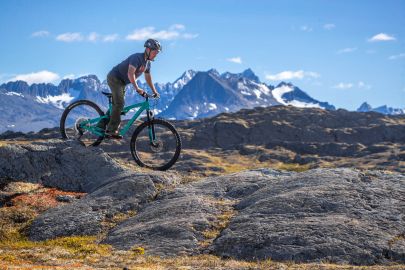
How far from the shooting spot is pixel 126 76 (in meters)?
22.5

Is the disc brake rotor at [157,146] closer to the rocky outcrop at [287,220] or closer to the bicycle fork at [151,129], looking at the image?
the bicycle fork at [151,129]

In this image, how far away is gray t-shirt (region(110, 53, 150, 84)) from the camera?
21469 mm

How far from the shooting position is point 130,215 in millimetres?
20906

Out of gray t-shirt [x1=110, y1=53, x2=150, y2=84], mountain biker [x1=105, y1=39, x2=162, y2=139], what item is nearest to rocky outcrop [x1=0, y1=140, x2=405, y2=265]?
mountain biker [x1=105, y1=39, x2=162, y2=139]

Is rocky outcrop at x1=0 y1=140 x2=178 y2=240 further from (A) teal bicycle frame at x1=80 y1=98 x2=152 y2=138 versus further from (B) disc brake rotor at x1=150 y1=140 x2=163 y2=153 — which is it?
(A) teal bicycle frame at x1=80 y1=98 x2=152 y2=138

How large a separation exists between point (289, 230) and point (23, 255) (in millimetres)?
9298

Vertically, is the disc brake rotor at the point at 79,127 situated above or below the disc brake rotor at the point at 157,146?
above

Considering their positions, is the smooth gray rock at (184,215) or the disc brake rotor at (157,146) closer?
the smooth gray rock at (184,215)

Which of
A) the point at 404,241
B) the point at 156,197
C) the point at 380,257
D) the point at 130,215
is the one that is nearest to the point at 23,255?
the point at 130,215

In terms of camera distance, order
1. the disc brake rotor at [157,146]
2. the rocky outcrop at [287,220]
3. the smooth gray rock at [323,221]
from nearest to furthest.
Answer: the smooth gray rock at [323,221]
the rocky outcrop at [287,220]
the disc brake rotor at [157,146]

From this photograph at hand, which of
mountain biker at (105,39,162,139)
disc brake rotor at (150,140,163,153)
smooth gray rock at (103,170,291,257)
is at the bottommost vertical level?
smooth gray rock at (103,170,291,257)

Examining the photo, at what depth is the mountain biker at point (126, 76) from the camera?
835 inches

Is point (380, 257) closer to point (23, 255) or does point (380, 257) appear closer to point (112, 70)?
point (23, 255)

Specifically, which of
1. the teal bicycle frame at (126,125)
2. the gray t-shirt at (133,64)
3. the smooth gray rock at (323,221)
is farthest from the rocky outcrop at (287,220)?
the gray t-shirt at (133,64)
